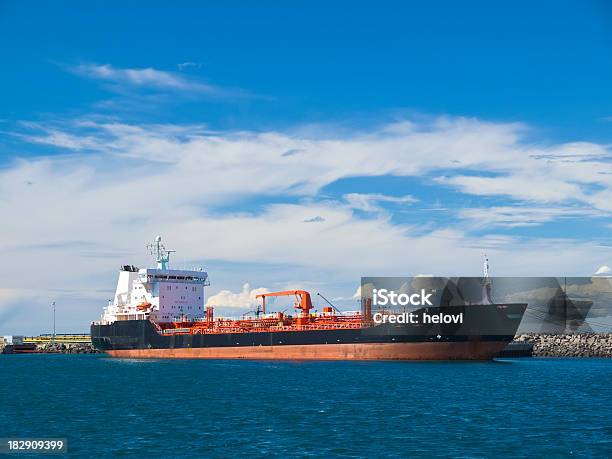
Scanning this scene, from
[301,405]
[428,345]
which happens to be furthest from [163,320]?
[301,405]

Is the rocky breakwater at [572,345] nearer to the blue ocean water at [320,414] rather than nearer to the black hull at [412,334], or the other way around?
the black hull at [412,334]

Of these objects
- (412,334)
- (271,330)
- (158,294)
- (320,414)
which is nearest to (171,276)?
(158,294)

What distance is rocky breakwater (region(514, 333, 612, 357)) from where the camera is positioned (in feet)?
306

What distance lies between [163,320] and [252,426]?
50.2 m

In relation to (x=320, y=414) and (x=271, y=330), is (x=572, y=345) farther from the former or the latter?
(x=320, y=414)

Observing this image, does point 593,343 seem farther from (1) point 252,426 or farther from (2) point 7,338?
(2) point 7,338

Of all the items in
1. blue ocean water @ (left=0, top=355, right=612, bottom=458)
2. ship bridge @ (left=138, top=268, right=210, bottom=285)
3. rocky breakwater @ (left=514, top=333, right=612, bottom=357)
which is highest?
ship bridge @ (left=138, top=268, right=210, bottom=285)

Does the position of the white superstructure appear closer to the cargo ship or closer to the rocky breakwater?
the cargo ship

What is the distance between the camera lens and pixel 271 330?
62.0 m

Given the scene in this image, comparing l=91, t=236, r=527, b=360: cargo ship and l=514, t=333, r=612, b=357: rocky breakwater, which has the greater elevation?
l=91, t=236, r=527, b=360: cargo ship

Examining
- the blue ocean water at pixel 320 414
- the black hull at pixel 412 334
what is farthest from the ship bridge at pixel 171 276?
the blue ocean water at pixel 320 414

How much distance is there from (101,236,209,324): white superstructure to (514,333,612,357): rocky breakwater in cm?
4564

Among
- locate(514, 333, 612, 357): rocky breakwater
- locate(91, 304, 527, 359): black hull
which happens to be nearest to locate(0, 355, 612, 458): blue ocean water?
locate(91, 304, 527, 359): black hull

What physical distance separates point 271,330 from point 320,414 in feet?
106
